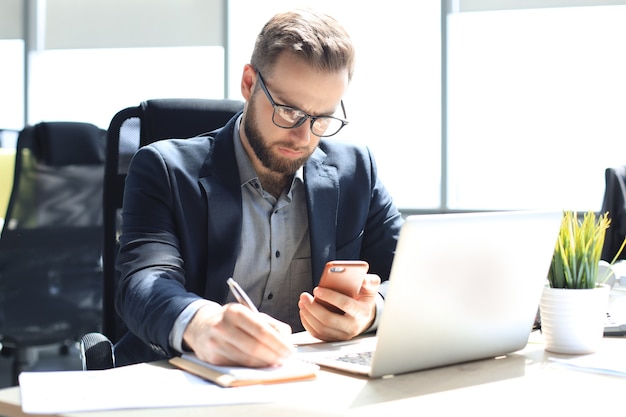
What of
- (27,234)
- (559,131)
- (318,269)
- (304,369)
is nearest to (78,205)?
(27,234)

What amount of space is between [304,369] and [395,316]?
0.16 metres

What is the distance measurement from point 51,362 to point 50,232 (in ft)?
4.23

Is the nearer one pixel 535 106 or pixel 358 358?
pixel 358 358

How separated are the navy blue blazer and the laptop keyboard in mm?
274

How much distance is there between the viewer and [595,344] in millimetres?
1358

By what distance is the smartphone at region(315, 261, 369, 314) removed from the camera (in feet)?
4.44

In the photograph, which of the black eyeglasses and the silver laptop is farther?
the black eyeglasses

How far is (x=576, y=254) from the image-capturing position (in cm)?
133

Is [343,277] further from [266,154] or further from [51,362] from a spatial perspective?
[51,362]

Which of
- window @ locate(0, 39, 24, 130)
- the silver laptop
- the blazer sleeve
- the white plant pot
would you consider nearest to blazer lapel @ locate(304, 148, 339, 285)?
the blazer sleeve

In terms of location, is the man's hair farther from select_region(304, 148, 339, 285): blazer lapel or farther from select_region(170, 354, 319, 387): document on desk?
select_region(170, 354, 319, 387): document on desk

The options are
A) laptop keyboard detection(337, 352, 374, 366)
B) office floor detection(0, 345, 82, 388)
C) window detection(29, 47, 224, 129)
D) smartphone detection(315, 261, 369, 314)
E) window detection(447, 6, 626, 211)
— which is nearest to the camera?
laptop keyboard detection(337, 352, 374, 366)

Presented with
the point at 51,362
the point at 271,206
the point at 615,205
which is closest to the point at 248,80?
the point at 271,206

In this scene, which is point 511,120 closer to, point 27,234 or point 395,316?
point 27,234
